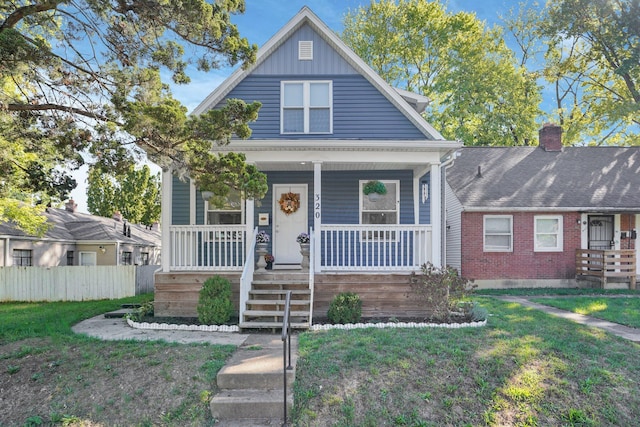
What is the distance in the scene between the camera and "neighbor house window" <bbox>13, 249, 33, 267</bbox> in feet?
53.5

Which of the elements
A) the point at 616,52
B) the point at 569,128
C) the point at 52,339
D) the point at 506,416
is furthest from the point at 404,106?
the point at 569,128

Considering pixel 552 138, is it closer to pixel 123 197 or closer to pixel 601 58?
pixel 601 58

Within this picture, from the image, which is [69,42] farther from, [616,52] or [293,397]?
[616,52]

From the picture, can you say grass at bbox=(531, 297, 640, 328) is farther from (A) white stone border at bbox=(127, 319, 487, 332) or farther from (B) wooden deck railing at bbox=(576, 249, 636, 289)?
(A) white stone border at bbox=(127, 319, 487, 332)

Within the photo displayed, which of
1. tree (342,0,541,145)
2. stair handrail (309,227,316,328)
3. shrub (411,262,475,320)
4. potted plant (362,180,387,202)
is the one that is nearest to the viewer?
stair handrail (309,227,316,328)

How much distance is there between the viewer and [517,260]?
537 inches

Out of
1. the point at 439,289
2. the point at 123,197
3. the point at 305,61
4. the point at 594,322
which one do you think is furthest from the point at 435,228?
the point at 123,197

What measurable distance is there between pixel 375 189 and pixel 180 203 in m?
5.05

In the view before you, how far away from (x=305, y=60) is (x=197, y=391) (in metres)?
8.28

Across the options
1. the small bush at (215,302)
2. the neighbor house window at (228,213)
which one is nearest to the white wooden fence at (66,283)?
the neighbor house window at (228,213)

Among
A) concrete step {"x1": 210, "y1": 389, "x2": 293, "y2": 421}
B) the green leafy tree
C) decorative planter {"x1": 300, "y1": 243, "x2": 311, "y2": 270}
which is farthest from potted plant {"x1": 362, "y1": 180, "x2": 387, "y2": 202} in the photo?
the green leafy tree

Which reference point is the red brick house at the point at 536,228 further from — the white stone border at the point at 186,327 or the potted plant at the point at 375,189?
the white stone border at the point at 186,327

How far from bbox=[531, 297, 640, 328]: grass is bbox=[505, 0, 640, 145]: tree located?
11.2 metres

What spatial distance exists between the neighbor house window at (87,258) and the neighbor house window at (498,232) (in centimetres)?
1799
